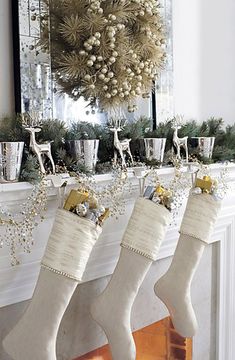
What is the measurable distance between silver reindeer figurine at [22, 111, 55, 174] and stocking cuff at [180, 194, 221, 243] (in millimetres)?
575

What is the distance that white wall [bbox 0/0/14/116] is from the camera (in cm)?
145

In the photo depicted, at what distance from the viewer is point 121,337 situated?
158 cm

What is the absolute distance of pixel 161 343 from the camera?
206 centimetres

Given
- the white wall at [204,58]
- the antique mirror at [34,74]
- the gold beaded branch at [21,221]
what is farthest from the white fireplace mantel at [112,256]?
the white wall at [204,58]

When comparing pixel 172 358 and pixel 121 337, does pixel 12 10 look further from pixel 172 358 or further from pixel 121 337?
pixel 172 358

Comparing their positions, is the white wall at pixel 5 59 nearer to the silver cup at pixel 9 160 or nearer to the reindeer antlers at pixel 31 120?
the reindeer antlers at pixel 31 120

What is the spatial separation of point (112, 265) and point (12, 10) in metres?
0.81

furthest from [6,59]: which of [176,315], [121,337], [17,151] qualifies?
[176,315]

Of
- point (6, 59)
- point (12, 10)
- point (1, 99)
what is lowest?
point (1, 99)

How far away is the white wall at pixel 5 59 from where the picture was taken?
145cm

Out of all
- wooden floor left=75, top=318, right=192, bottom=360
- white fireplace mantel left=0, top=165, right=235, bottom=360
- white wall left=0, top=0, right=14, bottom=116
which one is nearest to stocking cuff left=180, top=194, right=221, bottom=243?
white fireplace mantel left=0, top=165, right=235, bottom=360

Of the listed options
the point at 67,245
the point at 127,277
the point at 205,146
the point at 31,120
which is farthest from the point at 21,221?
the point at 205,146

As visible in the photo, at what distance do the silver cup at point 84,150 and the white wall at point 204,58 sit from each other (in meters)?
0.77

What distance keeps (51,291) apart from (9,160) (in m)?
0.34
